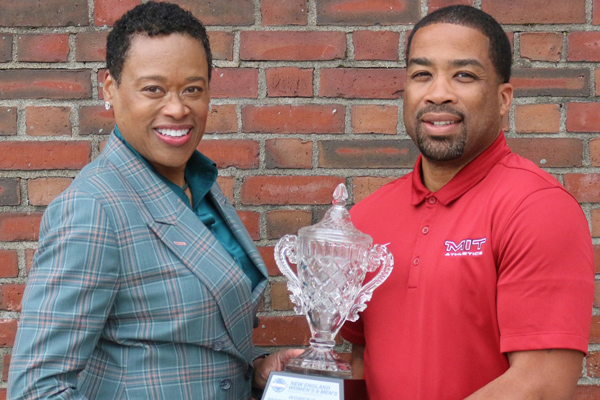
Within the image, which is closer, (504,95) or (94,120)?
(504,95)

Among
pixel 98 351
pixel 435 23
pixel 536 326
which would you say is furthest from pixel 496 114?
pixel 98 351

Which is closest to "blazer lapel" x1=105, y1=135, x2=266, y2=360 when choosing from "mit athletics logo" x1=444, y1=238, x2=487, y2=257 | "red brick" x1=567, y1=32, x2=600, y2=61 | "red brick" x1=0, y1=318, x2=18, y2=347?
"mit athletics logo" x1=444, y1=238, x2=487, y2=257

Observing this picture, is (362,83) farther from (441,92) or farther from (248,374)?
(248,374)

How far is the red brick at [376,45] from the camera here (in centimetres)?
229

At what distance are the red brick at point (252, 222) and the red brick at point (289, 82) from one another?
0.40 metres

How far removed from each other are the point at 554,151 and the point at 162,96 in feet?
4.37

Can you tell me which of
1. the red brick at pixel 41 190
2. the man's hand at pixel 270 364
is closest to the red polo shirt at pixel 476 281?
the man's hand at pixel 270 364

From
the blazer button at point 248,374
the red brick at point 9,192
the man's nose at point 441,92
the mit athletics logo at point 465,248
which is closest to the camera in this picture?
the mit athletics logo at point 465,248

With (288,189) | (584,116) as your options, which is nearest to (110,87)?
(288,189)

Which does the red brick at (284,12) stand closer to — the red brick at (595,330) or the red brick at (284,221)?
the red brick at (284,221)

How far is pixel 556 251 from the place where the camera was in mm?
1504

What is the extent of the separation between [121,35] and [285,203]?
827 mm

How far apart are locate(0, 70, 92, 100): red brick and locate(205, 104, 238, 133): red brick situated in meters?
0.41

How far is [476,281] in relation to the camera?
161cm
